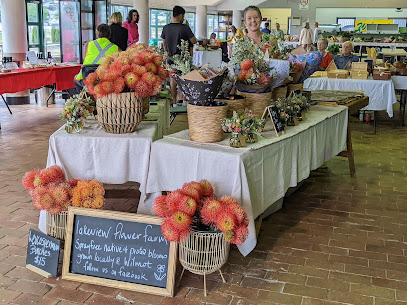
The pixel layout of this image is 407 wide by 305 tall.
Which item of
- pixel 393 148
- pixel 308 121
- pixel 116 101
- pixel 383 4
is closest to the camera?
pixel 116 101

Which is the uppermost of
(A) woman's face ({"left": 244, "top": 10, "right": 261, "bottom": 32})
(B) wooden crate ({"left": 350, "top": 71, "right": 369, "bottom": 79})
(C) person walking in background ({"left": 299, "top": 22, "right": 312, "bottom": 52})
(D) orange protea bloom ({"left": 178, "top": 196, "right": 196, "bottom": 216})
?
(C) person walking in background ({"left": 299, "top": 22, "right": 312, "bottom": 52})

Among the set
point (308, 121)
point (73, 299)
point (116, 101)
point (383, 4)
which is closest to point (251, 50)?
point (308, 121)

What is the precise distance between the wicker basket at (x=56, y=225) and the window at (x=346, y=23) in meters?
21.0

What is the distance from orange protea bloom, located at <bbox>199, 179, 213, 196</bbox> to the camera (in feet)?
9.15

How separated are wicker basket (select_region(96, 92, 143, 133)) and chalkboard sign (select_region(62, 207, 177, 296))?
65 centimetres

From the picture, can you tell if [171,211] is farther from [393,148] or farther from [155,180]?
[393,148]

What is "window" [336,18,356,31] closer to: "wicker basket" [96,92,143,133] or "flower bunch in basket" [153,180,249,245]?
"wicker basket" [96,92,143,133]

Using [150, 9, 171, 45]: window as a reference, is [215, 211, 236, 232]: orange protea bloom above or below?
below

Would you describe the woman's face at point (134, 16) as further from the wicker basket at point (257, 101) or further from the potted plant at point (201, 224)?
the potted plant at point (201, 224)

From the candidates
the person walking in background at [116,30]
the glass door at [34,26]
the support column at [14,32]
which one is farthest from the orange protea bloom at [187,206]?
the glass door at [34,26]

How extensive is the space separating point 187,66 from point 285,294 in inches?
57.3

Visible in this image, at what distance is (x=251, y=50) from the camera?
3732mm

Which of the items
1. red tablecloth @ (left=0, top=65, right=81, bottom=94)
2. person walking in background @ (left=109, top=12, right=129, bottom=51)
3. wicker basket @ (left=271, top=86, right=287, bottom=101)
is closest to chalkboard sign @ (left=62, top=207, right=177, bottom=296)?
wicker basket @ (left=271, top=86, right=287, bottom=101)

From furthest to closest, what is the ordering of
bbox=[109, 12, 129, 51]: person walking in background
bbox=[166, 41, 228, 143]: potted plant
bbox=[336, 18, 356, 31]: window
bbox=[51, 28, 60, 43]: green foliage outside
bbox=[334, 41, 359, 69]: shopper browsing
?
1. bbox=[336, 18, 356, 31]: window
2. bbox=[51, 28, 60, 43]: green foliage outside
3. bbox=[334, 41, 359, 69]: shopper browsing
4. bbox=[109, 12, 129, 51]: person walking in background
5. bbox=[166, 41, 228, 143]: potted plant
